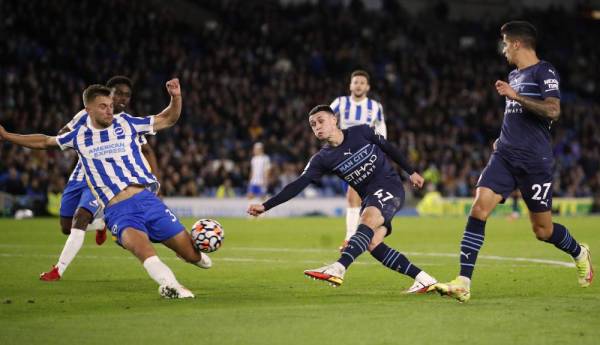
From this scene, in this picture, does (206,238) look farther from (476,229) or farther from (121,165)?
(476,229)

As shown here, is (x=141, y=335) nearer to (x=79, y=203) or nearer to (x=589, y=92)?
(x=79, y=203)

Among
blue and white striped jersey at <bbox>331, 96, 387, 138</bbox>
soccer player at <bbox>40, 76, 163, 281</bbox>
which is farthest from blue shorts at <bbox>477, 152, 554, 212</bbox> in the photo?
blue and white striped jersey at <bbox>331, 96, 387, 138</bbox>

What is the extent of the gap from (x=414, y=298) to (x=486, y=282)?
1939 millimetres

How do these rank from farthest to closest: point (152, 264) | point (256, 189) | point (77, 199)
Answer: point (256, 189), point (77, 199), point (152, 264)

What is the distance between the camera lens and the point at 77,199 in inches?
472

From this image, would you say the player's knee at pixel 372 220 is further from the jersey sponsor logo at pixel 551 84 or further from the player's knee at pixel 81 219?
the player's knee at pixel 81 219

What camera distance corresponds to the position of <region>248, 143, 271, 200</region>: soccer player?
29.6 meters

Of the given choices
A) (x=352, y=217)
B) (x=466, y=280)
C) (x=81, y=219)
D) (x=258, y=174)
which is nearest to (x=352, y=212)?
(x=352, y=217)

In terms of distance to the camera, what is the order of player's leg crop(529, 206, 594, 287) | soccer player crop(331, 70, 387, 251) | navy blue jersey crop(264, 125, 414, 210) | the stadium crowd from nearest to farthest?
player's leg crop(529, 206, 594, 287) < navy blue jersey crop(264, 125, 414, 210) < soccer player crop(331, 70, 387, 251) < the stadium crowd

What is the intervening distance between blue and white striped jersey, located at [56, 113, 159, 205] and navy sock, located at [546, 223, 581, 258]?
163 inches

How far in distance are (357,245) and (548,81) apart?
2393 millimetres

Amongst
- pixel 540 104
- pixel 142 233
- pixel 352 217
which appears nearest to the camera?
pixel 540 104

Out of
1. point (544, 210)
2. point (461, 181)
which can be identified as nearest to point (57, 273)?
point (544, 210)

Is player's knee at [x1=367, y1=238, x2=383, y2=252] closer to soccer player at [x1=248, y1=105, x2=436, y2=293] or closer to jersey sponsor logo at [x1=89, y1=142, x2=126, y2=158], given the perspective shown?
soccer player at [x1=248, y1=105, x2=436, y2=293]
